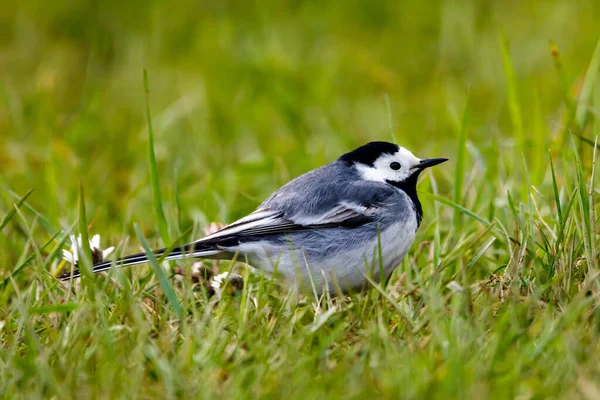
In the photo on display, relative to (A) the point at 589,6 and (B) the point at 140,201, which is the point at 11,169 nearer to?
(B) the point at 140,201

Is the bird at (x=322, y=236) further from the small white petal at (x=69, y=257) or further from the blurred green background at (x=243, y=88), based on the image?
the blurred green background at (x=243, y=88)

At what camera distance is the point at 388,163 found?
4344mm

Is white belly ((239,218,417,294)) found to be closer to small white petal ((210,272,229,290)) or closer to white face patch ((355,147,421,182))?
small white petal ((210,272,229,290))

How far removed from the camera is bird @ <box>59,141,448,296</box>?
3.88 m

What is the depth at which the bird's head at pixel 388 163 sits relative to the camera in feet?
14.2

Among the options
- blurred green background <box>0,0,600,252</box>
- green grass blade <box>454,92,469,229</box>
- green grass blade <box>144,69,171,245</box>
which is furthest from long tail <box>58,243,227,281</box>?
green grass blade <box>454,92,469,229</box>

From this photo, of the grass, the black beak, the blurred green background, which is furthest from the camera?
the blurred green background

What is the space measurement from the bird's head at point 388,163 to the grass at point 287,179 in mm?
199

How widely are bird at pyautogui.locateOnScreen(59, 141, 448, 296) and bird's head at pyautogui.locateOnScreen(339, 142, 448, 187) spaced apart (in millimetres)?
106

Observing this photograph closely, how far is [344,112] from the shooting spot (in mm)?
7438

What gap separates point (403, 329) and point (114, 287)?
1.18 meters

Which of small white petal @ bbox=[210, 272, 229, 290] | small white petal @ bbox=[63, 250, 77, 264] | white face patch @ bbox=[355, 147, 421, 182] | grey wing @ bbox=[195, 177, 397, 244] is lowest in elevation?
small white petal @ bbox=[210, 272, 229, 290]

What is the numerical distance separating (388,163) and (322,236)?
1.86ft

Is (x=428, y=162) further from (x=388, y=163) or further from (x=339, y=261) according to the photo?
(x=339, y=261)
